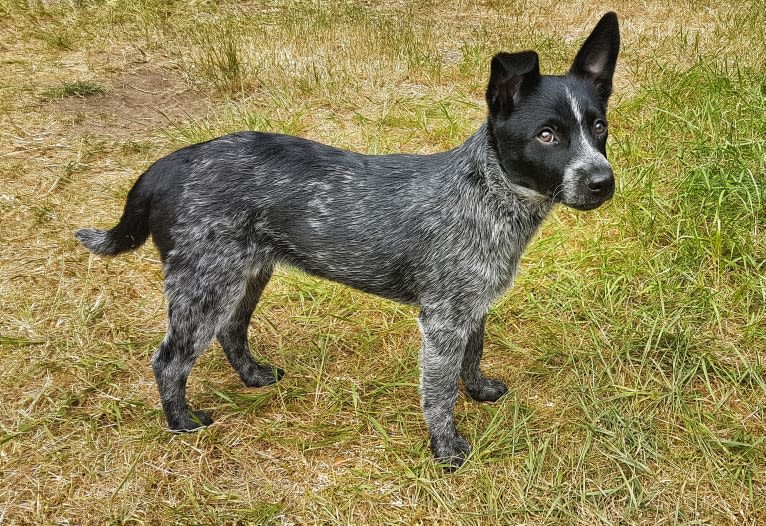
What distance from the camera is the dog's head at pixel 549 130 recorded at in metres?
2.69

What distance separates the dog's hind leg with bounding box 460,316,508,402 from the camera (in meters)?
3.59

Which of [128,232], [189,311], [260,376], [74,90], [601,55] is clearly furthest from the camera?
[74,90]

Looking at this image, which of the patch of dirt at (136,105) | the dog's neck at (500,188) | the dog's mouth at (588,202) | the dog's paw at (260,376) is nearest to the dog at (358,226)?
the dog's neck at (500,188)

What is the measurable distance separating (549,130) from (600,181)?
314mm

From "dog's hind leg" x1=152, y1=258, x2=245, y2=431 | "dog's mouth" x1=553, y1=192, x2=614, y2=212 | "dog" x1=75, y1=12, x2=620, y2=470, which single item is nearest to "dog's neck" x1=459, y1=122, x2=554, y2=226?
"dog" x1=75, y1=12, x2=620, y2=470

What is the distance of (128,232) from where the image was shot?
325 centimetres

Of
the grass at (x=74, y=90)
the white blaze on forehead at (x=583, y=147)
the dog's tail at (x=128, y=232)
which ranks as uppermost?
the white blaze on forehead at (x=583, y=147)

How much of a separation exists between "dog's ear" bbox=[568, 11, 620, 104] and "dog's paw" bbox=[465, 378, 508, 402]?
1694 mm

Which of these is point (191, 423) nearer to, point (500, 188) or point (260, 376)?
point (260, 376)

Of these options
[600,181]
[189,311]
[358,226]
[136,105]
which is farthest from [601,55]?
[136,105]

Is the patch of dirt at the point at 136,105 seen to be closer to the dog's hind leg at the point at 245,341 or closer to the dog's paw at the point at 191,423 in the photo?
the dog's hind leg at the point at 245,341

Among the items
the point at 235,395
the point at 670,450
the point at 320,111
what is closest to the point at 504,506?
the point at 670,450

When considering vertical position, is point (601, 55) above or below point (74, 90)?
above

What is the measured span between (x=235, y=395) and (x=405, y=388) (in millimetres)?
999
